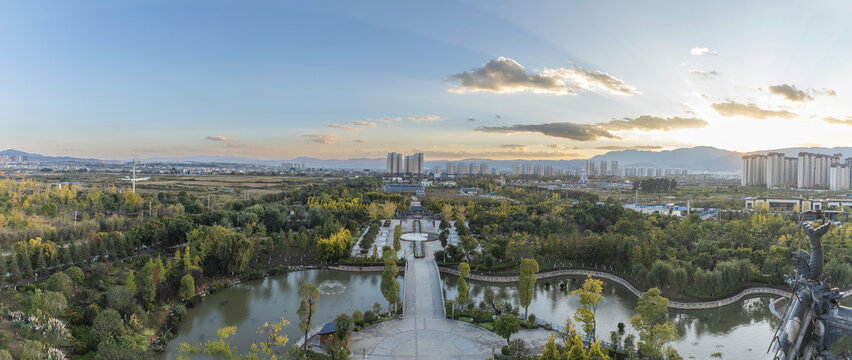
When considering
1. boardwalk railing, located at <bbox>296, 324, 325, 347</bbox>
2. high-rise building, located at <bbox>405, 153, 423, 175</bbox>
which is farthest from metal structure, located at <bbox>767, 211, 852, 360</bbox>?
high-rise building, located at <bbox>405, 153, 423, 175</bbox>

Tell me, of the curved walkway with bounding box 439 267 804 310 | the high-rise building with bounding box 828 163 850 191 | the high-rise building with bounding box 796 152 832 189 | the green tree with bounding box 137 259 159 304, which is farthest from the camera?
the high-rise building with bounding box 796 152 832 189

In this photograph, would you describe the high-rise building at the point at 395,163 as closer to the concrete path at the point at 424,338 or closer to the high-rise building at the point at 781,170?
→ the high-rise building at the point at 781,170

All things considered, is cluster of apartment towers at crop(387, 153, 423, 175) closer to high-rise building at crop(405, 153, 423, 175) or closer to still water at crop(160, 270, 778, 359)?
high-rise building at crop(405, 153, 423, 175)

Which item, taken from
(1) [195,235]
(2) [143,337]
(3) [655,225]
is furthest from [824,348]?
(3) [655,225]

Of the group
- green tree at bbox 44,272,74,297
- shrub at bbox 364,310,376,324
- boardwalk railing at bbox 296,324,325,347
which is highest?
green tree at bbox 44,272,74,297

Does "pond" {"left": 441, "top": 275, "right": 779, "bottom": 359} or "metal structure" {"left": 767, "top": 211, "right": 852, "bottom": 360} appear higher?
"metal structure" {"left": 767, "top": 211, "right": 852, "bottom": 360}

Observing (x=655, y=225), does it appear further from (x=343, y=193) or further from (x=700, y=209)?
(x=343, y=193)

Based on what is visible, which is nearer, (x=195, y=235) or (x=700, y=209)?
(x=195, y=235)

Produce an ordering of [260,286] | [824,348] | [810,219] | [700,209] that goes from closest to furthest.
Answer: [824,348] → [810,219] → [260,286] → [700,209]

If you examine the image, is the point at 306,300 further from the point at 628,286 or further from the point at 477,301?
the point at 628,286
